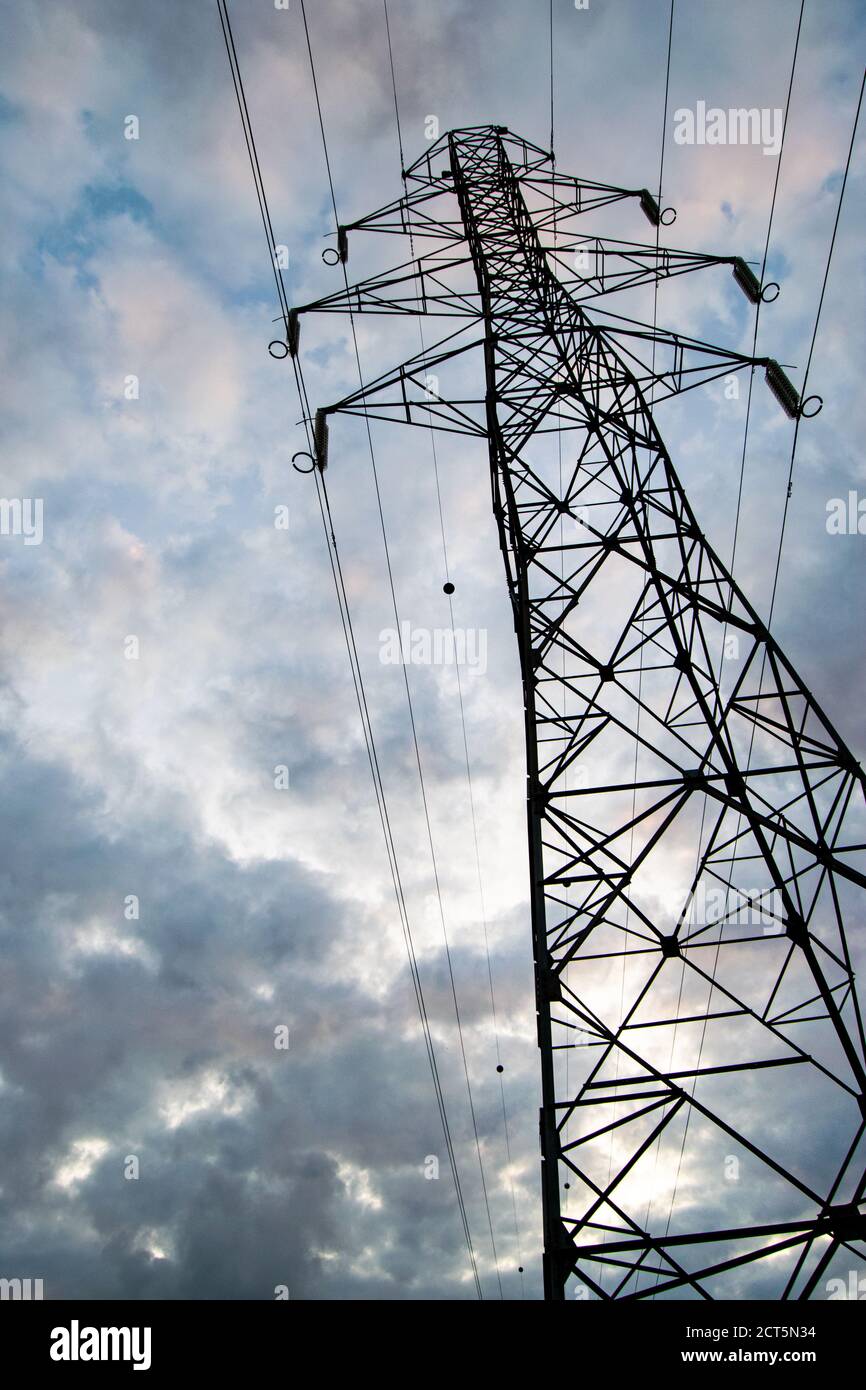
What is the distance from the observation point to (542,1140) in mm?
7016

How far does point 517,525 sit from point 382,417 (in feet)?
8.86

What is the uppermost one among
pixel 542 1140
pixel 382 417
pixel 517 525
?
pixel 382 417

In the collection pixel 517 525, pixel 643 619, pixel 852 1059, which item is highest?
pixel 517 525

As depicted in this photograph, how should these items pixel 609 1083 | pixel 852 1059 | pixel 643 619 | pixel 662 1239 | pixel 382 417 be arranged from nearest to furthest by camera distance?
pixel 662 1239
pixel 852 1059
pixel 609 1083
pixel 643 619
pixel 382 417
